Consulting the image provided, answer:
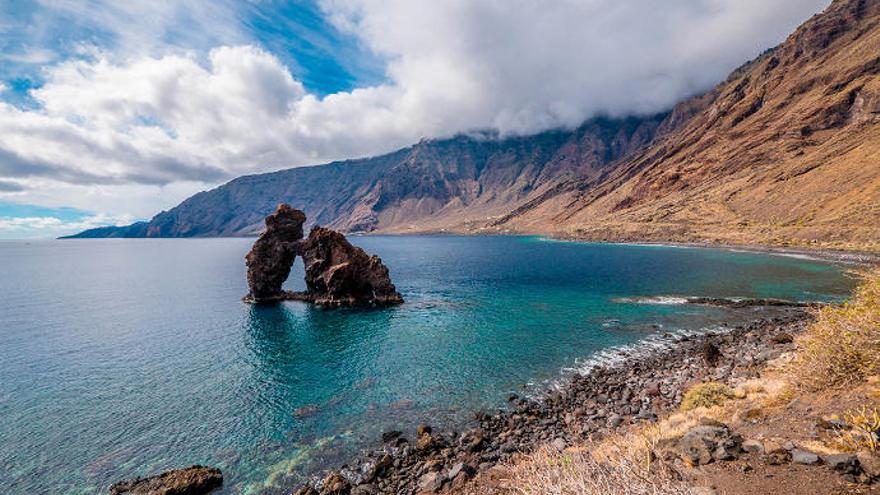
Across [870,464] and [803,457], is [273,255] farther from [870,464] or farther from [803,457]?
[870,464]

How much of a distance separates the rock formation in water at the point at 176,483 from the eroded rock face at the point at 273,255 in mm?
54409

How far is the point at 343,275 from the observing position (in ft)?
224

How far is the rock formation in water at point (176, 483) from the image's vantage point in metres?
20.5

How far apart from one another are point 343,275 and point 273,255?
53.6 feet

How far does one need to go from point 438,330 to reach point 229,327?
30.4 m

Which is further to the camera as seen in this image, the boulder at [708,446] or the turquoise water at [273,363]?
the turquoise water at [273,363]

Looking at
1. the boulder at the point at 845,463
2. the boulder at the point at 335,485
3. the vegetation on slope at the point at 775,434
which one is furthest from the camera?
the boulder at the point at 335,485

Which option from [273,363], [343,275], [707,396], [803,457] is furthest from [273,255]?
[803,457]

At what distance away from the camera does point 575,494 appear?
862 cm

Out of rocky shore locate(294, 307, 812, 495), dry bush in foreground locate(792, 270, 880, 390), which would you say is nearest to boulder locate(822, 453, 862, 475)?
dry bush in foreground locate(792, 270, 880, 390)

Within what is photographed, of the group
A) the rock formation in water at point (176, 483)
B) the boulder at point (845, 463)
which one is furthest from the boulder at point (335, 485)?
the boulder at point (845, 463)

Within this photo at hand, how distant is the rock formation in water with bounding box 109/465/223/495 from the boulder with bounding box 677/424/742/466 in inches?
916

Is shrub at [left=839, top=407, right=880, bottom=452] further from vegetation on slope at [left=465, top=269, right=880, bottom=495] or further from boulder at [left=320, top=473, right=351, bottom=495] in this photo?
boulder at [left=320, top=473, right=351, bottom=495]

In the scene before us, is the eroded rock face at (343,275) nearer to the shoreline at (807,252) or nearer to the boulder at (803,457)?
the boulder at (803,457)
